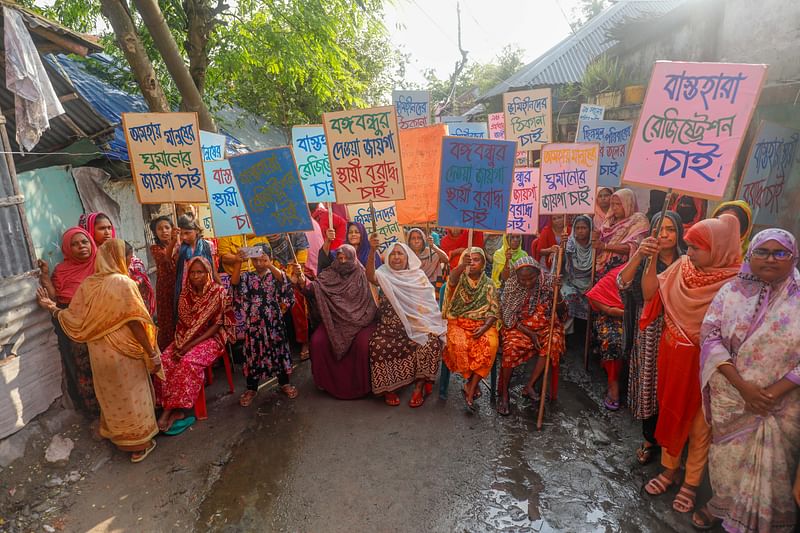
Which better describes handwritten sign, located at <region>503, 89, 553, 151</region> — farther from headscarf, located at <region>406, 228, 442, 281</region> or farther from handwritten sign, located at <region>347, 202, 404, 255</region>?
handwritten sign, located at <region>347, 202, 404, 255</region>

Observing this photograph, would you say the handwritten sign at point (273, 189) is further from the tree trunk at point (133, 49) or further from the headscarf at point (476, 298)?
the tree trunk at point (133, 49)

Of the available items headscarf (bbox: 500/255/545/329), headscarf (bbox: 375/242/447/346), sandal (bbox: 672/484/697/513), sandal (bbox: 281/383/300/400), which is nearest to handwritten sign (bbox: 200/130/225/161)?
headscarf (bbox: 375/242/447/346)

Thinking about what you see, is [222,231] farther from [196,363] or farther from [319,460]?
[319,460]

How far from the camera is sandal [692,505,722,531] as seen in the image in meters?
2.82

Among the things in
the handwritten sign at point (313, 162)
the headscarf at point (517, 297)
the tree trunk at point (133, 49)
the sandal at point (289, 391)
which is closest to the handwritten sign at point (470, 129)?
the handwritten sign at point (313, 162)

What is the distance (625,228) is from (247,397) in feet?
13.7

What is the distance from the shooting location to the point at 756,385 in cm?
248

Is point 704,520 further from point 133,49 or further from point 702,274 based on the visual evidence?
point 133,49

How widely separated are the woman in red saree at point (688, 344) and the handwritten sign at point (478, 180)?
151cm

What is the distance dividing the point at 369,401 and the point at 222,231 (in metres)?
2.43

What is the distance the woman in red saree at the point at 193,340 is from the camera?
13.6ft

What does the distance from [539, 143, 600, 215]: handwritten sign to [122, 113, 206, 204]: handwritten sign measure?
338 cm

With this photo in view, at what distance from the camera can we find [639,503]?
312cm

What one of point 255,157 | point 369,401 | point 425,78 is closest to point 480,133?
point 255,157
